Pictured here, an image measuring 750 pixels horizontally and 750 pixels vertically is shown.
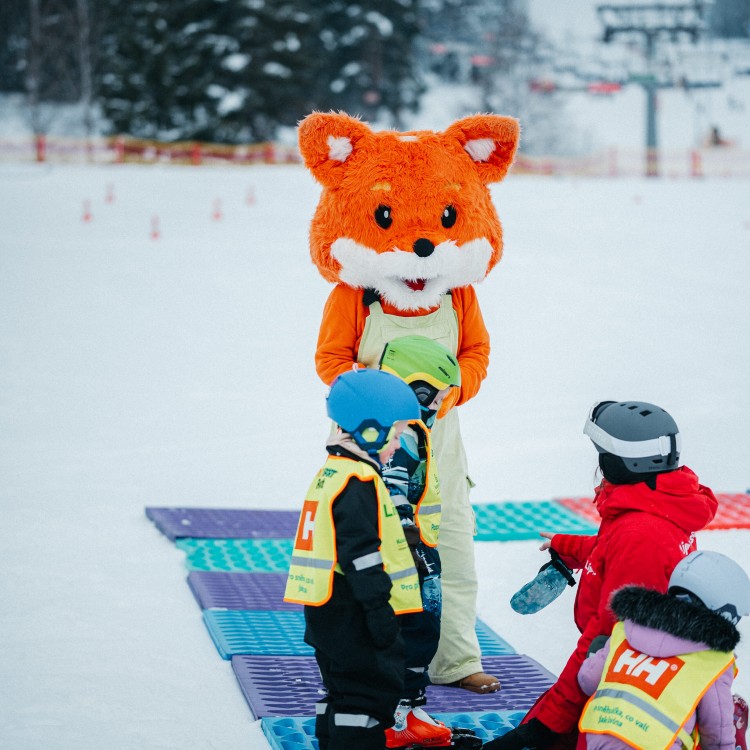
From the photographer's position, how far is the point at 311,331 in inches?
470

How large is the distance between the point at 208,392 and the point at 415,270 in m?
5.61

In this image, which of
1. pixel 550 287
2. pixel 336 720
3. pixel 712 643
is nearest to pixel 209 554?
pixel 336 720

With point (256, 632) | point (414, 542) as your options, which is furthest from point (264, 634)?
point (414, 542)

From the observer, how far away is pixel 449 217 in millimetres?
4355

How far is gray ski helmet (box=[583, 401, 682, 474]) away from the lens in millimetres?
3402

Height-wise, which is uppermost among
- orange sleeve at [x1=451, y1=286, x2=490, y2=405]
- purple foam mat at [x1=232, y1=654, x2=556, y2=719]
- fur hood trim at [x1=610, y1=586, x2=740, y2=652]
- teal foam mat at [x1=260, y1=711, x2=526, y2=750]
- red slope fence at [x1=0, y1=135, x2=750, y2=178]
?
orange sleeve at [x1=451, y1=286, x2=490, y2=405]

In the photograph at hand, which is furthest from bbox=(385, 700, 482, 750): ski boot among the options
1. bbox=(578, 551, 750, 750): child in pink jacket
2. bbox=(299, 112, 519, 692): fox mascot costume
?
bbox=(578, 551, 750, 750): child in pink jacket

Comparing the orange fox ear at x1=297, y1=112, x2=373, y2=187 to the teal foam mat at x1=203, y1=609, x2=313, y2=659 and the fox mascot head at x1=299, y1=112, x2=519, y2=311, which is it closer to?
the fox mascot head at x1=299, y1=112, x2=519, y2=311

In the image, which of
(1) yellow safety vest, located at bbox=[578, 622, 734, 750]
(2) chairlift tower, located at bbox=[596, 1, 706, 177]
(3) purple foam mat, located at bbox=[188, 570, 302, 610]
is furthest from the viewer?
(2) chairlift tower, located at bbox=[596, 1, 706, 177]

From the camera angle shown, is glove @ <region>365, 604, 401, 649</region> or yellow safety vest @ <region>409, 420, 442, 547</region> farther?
yellow safety vest @ <region>409, 420, 442, 547</region>

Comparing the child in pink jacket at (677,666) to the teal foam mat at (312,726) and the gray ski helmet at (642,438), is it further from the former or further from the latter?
the teal foam mat at (312,726)

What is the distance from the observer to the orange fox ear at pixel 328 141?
4.38 metres

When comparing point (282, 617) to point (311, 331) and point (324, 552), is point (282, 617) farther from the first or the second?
point (311, 331)

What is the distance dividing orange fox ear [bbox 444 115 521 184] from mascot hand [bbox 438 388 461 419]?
980 mm
